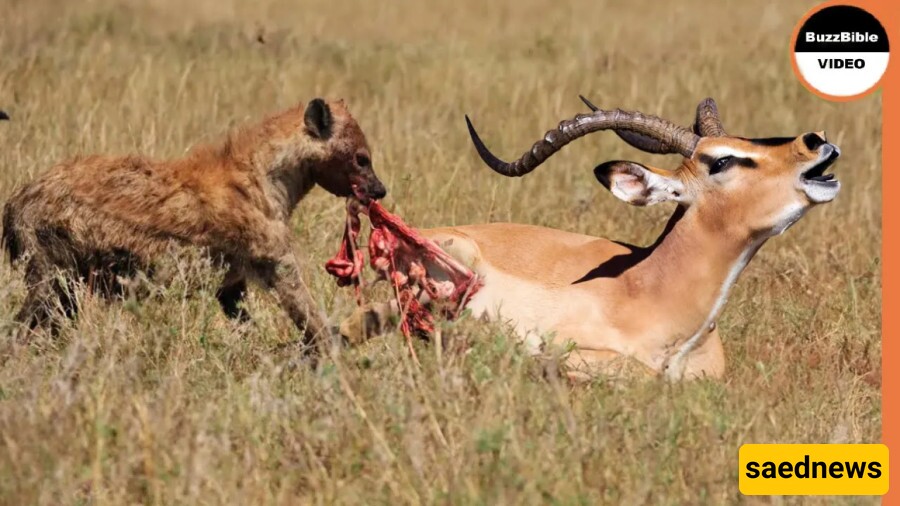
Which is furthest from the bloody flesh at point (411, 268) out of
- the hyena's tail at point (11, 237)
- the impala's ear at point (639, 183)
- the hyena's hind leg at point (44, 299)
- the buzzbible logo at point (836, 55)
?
the buzzbible logo at point (836, 55)

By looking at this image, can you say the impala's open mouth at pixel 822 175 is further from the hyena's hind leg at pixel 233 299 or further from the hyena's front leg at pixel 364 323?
the hyena's hind leg at pixel 233 299

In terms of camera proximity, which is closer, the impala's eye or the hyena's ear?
the impala's eye

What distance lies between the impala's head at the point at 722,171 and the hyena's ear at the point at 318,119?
101cm

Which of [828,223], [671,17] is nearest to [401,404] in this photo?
[828,223]

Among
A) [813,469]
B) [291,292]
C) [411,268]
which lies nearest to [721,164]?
[411,268]

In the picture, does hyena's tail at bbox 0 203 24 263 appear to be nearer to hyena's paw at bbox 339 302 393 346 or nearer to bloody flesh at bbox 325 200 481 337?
bloody flesh at bbox 325 200 481 337

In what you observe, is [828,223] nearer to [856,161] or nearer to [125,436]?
[856,161]

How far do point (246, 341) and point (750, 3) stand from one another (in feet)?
45.9

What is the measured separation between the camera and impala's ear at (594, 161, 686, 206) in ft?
25.2

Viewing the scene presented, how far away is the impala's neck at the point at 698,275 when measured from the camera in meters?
7.61

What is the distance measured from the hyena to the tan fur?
2.31 ft

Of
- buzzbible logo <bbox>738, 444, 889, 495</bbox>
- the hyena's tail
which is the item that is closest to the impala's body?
buzzbible logo <bbox>738, 444, 889, 495</bbox>

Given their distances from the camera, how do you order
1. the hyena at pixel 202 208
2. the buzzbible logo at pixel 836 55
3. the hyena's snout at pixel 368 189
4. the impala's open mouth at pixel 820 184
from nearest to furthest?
1. the impala's open mouth at pixel 820 184
2. the hyena at pixel 202 208
3. the hyena's snout at pixel 368 189
4. the buzzbible logo at pixel 836 55

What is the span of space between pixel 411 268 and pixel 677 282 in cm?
138
